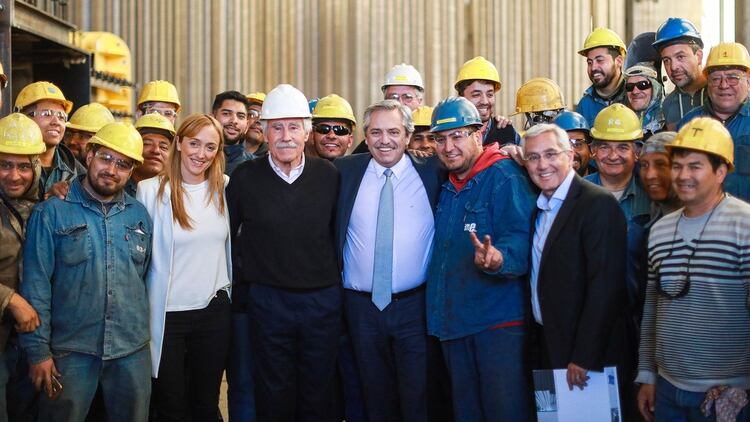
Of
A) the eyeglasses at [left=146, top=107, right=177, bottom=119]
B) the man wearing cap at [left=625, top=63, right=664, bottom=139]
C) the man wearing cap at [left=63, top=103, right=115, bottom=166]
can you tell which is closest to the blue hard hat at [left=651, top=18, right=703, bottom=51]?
the man wearing cap at [left=625, top=63, right=664, bottom=139]

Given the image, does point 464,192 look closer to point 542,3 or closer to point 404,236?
point 404,236

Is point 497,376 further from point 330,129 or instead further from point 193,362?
point 330,129

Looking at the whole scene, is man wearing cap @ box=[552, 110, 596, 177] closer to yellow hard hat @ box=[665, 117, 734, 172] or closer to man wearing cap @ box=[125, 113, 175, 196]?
yellow hard hat @ box=[665, 117, 734, 172]

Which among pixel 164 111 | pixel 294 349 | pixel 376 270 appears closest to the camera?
pixel 376 270

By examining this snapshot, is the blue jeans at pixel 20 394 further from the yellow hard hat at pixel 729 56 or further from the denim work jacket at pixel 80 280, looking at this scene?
the yellow hard hat at pixel 729 56

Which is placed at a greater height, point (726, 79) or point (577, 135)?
point (726, 79)

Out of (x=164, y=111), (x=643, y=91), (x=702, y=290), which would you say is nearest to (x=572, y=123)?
(x=643, y=91)

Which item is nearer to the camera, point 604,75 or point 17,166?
point 17,166

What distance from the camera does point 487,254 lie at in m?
3.68

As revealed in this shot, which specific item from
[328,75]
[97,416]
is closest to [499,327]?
[97,416]

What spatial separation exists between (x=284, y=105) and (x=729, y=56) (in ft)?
8.10

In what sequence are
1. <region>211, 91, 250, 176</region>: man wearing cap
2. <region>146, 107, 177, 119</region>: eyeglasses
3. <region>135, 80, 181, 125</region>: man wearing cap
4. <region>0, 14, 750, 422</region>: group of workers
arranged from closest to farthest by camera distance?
<region>0, 14, 750, 422</region>: group of workers
<region>211, 91, 250, 176</region>: man wearing cap
<region>146, 107, 177, 119</region>: eyeglasses
<region>135, 80, 181, 125</region>: man wearing cap

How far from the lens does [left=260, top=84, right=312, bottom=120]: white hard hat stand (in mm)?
4434

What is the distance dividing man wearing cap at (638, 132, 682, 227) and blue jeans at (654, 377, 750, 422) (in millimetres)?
952
